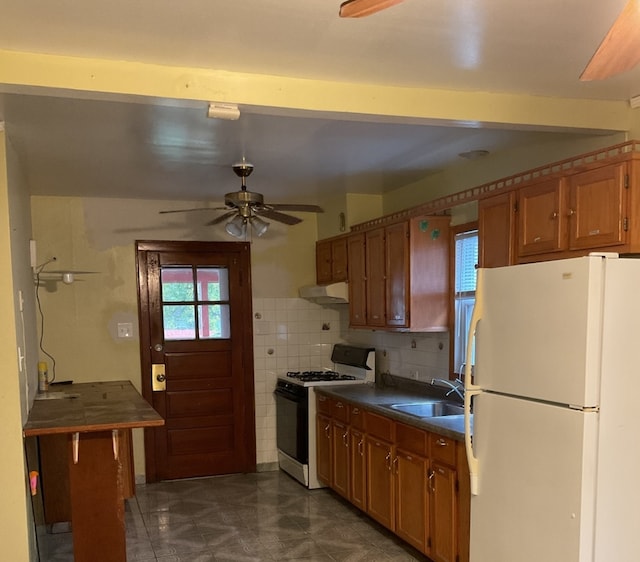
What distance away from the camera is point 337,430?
4473 millimetres

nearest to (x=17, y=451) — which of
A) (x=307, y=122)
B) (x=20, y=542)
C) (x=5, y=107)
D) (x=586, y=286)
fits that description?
(x=20, y=542)

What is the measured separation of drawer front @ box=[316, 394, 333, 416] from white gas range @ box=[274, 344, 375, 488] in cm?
5

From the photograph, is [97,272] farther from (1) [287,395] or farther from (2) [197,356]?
(1) [287,395]

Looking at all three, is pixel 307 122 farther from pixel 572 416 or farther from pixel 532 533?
pixel 532 533

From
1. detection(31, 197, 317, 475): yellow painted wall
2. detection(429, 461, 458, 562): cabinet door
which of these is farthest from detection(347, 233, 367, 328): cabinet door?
detection(429, 461, 458, 562): cabinet door

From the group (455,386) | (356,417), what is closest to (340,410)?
(356,417)

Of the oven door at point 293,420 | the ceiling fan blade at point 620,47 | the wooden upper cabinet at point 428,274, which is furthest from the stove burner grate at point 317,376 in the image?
the ceiling fan blade at point 620,47

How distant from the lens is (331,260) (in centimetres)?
534

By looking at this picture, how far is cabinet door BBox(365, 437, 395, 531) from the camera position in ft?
12.2

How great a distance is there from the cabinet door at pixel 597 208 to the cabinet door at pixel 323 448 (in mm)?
2683

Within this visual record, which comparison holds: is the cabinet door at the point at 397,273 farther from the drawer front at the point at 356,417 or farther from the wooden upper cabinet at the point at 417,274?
the drawer front at the point at 356,417

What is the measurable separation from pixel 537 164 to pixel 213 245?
3.03 meters

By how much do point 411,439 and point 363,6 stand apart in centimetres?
269

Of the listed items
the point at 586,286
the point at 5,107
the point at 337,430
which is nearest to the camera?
the point at 586,286
